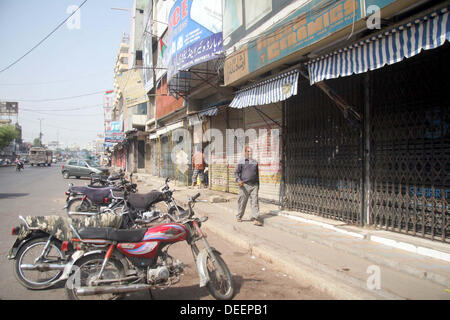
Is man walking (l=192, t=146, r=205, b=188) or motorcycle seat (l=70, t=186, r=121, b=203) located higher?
man walking (l=192, t=146, r=205, b=188)

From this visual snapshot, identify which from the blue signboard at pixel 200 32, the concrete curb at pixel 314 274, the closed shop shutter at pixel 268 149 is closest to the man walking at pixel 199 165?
the closed shop shutter at pixel 268 149

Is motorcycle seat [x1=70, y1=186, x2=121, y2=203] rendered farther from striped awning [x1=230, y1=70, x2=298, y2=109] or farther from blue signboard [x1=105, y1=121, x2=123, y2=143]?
blue signboard [x1=105, y1=121, x2=123, y2=143]

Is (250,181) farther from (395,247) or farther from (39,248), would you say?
(39,248)

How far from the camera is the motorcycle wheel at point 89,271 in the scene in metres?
3.18

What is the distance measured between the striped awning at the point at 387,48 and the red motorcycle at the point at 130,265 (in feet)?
11.5

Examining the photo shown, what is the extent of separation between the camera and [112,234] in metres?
3.28

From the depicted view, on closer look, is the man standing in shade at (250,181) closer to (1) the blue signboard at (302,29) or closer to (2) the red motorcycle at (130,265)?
(1) the blue signboard at (302,29)

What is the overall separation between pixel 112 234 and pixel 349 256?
3.53 meters

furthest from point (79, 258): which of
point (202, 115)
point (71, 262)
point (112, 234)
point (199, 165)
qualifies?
point (199, 165)

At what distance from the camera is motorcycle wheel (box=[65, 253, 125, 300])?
125 inches

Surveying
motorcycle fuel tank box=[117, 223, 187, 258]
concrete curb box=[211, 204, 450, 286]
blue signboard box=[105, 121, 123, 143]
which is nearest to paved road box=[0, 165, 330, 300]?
motorcycle fuel tank box=[117, 223, 187, 258]

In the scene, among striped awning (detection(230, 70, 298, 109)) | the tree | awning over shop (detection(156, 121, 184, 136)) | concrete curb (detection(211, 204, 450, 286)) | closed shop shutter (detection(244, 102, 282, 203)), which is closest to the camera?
concrete curb (detection(211, 204, 450, 286))
